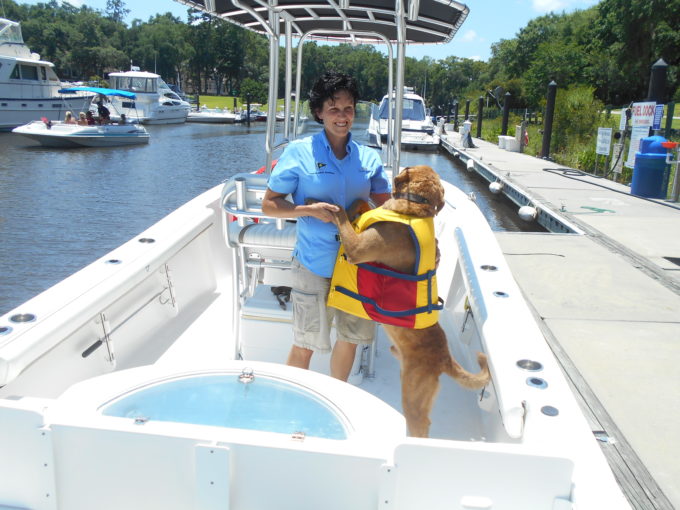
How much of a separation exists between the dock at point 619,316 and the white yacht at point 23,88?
25.1m

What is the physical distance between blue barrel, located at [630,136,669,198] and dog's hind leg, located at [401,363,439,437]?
892 centimetres

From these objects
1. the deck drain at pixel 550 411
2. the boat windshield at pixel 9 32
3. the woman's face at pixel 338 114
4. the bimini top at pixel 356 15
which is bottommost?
the deck drain at pixel 550 411

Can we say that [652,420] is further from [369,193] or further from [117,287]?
[117,287]

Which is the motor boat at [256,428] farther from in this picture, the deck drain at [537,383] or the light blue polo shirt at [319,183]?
the light blue polo shirt at [319,183]

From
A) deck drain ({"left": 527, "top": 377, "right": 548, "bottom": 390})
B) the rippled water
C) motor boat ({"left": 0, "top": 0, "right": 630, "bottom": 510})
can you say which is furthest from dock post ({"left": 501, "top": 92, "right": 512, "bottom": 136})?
deck drain ({"left": 527, "top": 377, "right": 548, "bottom": 390})

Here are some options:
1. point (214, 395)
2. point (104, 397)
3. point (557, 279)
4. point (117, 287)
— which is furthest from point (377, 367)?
point (557, 279)

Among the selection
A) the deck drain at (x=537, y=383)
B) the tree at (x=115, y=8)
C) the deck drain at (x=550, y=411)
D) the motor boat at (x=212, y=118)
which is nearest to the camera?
the deck drain at (x=550, y=411)

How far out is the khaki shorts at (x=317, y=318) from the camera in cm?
225

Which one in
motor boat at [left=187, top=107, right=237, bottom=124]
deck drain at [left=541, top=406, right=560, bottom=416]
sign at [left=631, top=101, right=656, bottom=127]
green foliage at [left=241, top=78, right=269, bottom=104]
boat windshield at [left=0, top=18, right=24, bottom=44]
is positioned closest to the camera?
deck drain at [left=541, top=406, right=560, bottom=416]

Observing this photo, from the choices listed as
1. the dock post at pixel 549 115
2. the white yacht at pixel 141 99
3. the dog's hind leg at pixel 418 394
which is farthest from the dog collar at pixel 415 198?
the white yacht at pixel 141 99

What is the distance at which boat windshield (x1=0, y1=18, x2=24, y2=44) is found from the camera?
1040 inches

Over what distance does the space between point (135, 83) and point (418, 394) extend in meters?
36.5

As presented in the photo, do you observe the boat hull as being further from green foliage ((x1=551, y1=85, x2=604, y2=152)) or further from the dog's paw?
the dog's paw

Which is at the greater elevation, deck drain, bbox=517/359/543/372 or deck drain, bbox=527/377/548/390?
deck drain, bbox=517/359/543/372
